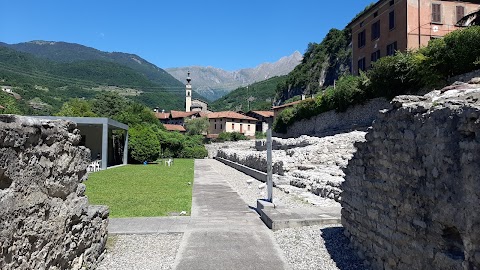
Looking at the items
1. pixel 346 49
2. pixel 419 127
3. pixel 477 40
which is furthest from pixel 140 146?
pixel 346 49

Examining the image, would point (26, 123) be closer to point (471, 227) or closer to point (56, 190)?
point (56, 190)

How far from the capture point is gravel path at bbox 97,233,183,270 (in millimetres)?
6371

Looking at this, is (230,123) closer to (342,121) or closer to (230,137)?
(230,137)

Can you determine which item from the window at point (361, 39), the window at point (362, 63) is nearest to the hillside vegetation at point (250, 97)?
the window at point (362, 63)

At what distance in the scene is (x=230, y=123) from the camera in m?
89.4

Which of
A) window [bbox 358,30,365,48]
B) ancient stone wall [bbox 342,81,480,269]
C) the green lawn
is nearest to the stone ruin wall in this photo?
the green lawn

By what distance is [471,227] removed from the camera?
371cm

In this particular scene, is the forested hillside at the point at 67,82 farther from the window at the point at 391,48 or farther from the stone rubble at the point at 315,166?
the stone rubble at the point at 315,166

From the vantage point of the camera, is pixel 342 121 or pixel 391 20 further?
pixel 342 121

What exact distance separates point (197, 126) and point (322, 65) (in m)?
34.0

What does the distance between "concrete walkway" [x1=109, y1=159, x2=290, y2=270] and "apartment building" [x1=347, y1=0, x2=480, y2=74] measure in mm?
26746

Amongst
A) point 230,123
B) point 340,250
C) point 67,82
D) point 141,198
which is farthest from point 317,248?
point 67,82

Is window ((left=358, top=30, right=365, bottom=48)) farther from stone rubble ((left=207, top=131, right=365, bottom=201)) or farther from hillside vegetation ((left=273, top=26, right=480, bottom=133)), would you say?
stone rubble ((left=207, top=131, right=365, bottom=201))

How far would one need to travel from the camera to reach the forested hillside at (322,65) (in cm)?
8088
